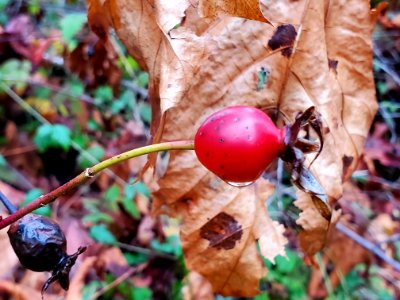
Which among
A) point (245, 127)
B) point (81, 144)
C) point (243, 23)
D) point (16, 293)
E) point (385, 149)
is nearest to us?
point (245, 127)

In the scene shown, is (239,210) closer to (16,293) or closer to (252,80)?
(252,80)

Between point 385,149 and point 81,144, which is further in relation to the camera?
point 385,149

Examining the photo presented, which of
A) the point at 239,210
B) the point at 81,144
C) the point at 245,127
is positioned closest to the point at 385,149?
the point at 81,144

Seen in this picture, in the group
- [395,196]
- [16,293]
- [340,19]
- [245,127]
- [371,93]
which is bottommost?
[395,196]

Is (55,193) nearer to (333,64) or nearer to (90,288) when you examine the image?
(333,64)

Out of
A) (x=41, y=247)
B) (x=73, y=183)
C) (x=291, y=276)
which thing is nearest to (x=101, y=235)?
(x=291, y=276)

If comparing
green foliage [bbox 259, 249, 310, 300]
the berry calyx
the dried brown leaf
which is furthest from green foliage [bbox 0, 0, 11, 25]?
the berry calyx
